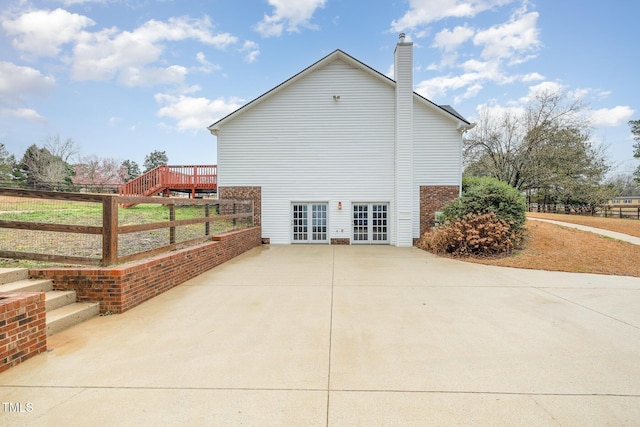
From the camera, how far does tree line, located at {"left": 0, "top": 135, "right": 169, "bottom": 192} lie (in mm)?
28302

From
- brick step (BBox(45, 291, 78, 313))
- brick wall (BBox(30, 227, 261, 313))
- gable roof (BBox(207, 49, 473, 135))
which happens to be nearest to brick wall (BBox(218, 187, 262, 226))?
gable roof (BBox(207, 49, 473, 135))

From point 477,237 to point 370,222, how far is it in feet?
15.2

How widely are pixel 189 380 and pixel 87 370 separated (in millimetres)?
→ 1024

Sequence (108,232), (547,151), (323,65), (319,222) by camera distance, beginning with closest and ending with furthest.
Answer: (108,232) → (323,65) → (319,222) → (547,151)

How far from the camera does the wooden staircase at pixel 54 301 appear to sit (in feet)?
11.6

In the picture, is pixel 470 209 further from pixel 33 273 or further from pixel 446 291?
pixel 33 273

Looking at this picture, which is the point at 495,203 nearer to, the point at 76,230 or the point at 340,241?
the point at 340,241

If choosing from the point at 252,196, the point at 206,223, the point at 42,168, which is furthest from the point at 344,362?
the point at 42,168

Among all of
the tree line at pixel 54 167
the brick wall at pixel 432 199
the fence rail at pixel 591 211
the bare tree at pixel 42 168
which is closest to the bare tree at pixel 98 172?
the tree line at pixel 54 167

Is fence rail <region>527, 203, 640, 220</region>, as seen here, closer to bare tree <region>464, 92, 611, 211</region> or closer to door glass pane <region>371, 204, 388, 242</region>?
bare tree <region>464, 92, 611, 211</region>

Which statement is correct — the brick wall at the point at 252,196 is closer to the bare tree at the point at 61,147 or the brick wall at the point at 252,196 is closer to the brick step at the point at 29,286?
the brick step at the point at 29,286

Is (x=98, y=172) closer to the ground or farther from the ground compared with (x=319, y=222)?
farther from the ground

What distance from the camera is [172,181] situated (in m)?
15.2

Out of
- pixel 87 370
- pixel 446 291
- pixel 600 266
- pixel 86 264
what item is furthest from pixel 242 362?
pixel 600 266
